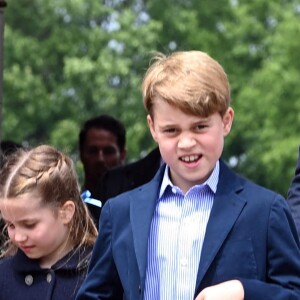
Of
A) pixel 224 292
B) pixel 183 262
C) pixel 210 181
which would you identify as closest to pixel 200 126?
pixel 210 181

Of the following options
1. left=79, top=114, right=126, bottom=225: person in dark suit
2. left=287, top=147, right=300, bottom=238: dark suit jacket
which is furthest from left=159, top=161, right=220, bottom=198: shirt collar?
left=79, top=114, right=126, bottom=225: person in dark suit

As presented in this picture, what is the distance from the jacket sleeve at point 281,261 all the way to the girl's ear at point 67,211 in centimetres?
123

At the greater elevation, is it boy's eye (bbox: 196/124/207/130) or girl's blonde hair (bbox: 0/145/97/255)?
boy's eye (bbox: 196/124/207/130)

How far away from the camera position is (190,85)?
3748 millimetres

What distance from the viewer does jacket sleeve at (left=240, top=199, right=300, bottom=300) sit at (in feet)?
12.0

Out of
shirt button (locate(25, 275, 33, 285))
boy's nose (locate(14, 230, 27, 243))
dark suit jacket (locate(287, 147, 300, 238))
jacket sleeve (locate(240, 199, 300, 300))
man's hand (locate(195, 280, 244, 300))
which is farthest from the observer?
shirt button (locate(25, 275, 33, 285))

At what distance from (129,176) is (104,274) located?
12.3ft

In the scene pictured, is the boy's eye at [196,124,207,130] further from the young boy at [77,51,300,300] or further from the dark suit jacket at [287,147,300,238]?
the dark suit jacket at [287,147,300,238]

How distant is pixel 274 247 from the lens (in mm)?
3678

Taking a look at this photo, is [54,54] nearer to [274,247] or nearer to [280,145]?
[280,145]

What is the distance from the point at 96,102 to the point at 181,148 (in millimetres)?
26800

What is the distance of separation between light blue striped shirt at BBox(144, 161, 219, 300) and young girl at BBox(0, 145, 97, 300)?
37.6 inches

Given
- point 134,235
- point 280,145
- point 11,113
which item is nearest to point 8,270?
point 134,235

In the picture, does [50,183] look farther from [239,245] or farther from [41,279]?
[239,245]
